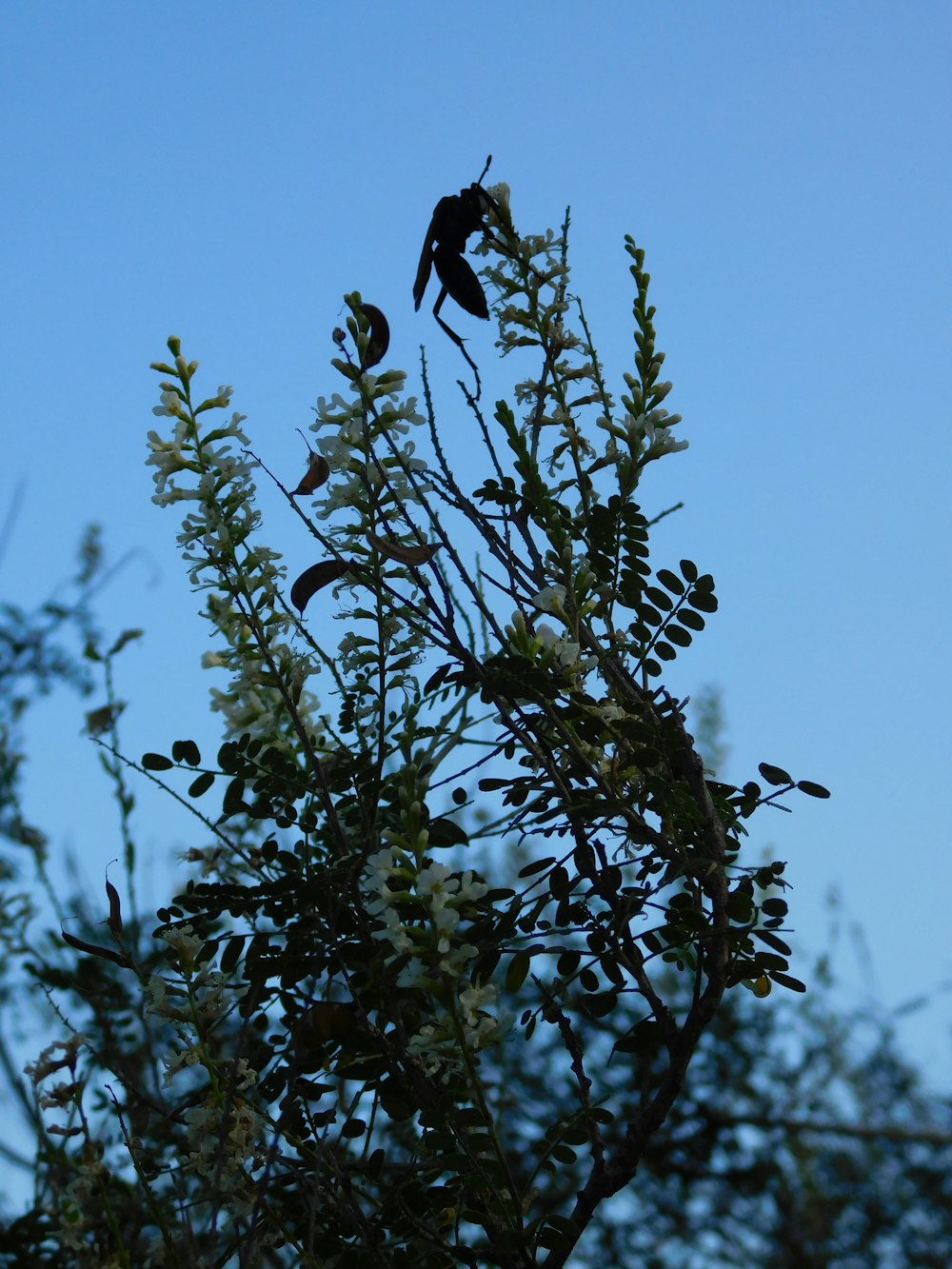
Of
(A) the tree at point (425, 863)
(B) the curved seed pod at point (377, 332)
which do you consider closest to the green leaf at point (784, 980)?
(A) the tree at point (425, 863)

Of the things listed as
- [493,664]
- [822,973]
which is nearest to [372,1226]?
[493,664]

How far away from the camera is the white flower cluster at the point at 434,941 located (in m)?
1.50

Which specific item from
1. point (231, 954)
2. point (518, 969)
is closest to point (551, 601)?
point (518, 969)

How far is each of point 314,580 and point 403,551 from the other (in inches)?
7.8

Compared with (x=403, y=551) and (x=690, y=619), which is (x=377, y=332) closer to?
(x=403, y=551)

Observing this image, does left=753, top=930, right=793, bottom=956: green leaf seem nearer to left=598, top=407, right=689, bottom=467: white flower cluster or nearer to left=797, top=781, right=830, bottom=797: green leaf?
left=797, top=781, right=830, bottom=797: green leaf

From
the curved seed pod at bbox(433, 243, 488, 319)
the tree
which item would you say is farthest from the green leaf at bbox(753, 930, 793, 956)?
the curved seed pod at bbox(433, 243, 488, 319)

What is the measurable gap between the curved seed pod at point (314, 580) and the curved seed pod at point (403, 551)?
7 cm

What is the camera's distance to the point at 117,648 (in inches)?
113

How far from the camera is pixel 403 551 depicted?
1.75 metres

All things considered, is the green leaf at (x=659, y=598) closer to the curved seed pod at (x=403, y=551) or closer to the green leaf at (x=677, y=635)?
the green leaf at (x=677, y=635)

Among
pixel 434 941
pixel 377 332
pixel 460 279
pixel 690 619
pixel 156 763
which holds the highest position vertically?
pixel 460 279

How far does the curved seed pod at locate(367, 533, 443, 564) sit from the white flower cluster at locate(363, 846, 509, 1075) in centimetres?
40

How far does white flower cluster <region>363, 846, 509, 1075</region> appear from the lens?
150 cm
